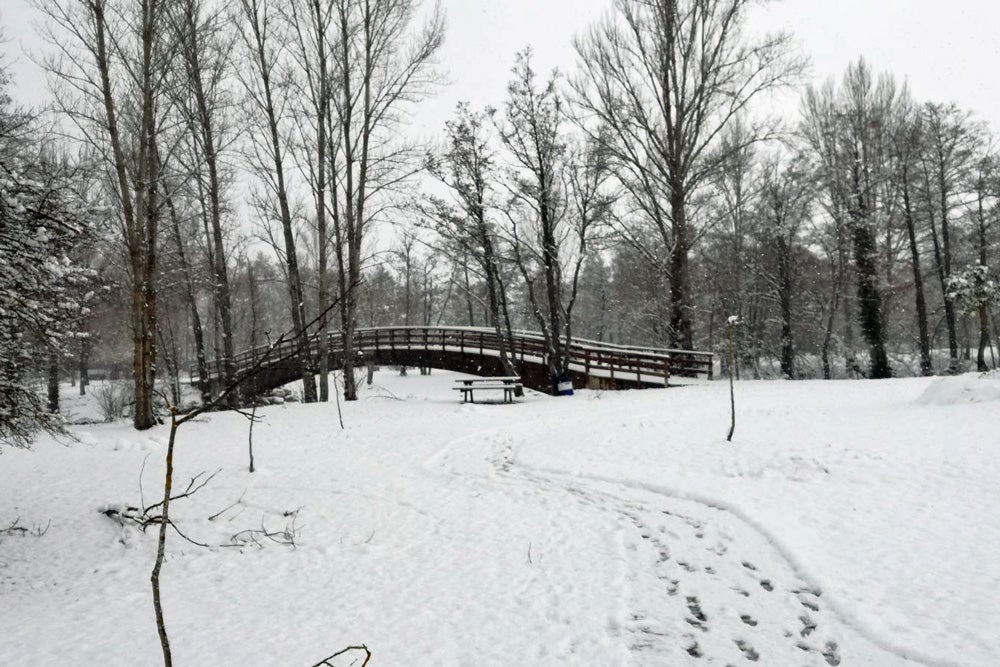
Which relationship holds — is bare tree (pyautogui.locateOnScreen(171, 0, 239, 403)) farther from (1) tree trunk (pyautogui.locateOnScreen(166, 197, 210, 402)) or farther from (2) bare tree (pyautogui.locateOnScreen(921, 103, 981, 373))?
(2) bare tree (pyautogui.locateOnScreen(921, 103, 981, 373))

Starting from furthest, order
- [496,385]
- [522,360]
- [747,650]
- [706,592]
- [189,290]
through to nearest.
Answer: [522,360] → [189,290] → [496,385] → [706,592] → [747,650]

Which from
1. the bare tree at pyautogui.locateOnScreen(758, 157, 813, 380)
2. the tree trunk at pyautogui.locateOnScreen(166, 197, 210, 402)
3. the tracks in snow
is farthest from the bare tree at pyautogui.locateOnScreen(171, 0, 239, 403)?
the bare tree at pyautogui.locateOnScreen(758, 157, 813, 380)

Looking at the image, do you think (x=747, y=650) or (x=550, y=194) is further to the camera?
(x=550, y=194)

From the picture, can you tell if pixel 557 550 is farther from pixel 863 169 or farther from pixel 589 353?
pixel 863 169

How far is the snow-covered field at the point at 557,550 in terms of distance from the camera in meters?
3.72

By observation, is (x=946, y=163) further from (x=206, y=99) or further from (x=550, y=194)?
(x=206, y=99)

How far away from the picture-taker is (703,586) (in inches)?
172

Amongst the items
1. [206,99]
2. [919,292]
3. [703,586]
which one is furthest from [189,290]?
[919,292]

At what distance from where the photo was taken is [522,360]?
20.1 m

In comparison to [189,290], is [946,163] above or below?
above

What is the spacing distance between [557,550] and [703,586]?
142 cm

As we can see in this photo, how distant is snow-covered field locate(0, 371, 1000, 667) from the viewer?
3.72m

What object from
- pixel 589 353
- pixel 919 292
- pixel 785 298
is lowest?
pixel 589 353

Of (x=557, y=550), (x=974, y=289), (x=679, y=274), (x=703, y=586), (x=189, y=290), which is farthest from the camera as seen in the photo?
(x=679, y=274)
